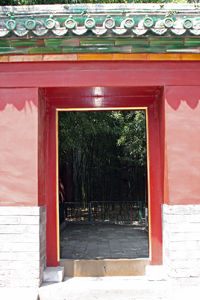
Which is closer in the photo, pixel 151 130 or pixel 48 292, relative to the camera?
pixel 48 292

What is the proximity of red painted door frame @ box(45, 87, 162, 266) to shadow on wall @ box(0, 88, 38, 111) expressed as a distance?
360 mm

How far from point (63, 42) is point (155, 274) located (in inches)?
145

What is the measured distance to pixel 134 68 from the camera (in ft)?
15.1

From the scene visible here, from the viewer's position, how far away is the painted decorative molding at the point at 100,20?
13.8ft

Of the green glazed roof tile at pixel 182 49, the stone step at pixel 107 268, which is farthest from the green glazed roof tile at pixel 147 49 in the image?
the stone step at pixel 107 268

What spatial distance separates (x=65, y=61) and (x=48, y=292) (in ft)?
10.9

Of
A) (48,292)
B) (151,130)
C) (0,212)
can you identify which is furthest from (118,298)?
(151,130)

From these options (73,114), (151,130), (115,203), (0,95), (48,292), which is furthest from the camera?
(115,203)

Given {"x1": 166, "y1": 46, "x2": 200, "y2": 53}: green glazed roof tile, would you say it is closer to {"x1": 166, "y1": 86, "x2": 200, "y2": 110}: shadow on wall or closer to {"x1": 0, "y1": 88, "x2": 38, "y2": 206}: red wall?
{"x1": 166, "y1": 86, "x2": 200, "y2": 110}: shadow on wall

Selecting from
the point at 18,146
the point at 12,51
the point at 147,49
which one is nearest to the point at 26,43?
the point at 12,51

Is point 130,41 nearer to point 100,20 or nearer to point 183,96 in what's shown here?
point 100,20

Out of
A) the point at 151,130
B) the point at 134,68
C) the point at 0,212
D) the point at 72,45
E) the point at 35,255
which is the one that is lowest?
the point at 35,255

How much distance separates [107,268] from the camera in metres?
4.87

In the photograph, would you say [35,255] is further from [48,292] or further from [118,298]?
[118,298]
